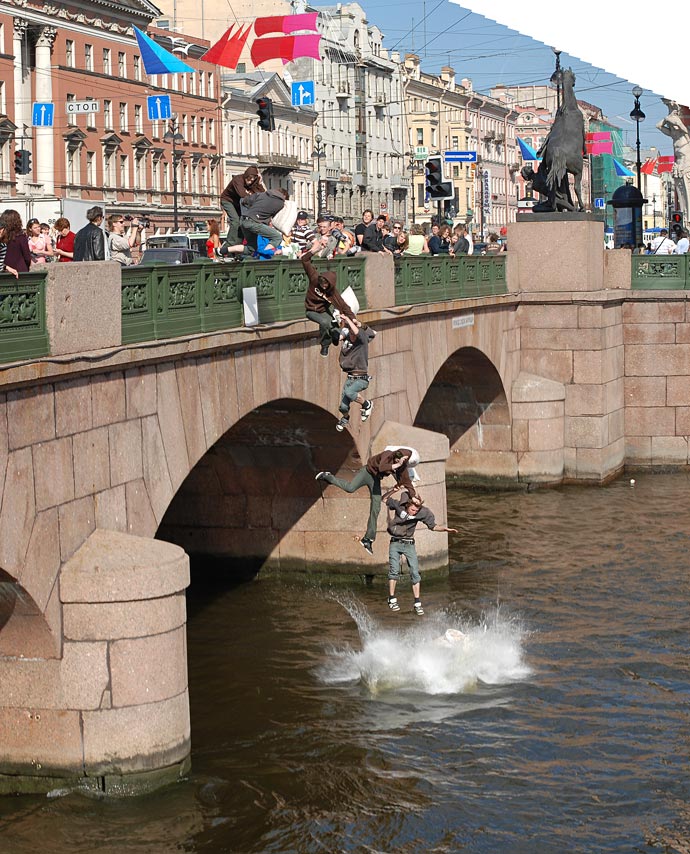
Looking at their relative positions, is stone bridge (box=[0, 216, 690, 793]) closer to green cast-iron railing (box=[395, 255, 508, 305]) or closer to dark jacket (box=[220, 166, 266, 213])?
green cast-iron railing (box=[395, 255, 508, 305])

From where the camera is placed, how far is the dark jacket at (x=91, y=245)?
15211 millimetres

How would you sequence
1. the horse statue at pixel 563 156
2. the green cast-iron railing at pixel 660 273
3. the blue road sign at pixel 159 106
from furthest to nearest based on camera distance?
the blue road sign at pixel 159 106 → the green cast-iron railing at pixel 660 273 → the horse statue at pixel 563 156

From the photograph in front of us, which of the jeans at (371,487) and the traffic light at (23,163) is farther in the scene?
the traffic light at (23,163)

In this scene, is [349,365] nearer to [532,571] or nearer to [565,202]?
[532,571]

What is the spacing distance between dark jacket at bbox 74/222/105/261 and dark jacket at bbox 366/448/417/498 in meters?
4.50

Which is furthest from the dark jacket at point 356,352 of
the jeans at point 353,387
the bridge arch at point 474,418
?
the bridge arch at point 474,418

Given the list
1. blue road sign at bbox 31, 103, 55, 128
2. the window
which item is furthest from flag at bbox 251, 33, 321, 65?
the window

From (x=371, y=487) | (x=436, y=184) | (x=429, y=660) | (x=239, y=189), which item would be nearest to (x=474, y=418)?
(x=436, y=184)

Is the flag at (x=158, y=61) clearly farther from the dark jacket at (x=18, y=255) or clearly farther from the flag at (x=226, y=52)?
the dark jacket at (x=18, y=255)

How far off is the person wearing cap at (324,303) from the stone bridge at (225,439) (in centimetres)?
51

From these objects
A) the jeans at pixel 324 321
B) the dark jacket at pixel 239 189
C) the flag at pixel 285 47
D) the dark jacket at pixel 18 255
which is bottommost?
the jeans at pixel 324 321

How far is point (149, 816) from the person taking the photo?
1354cm

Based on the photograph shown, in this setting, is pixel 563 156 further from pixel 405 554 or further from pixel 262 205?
pixel 262 205

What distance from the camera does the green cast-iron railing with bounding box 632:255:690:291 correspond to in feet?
102
